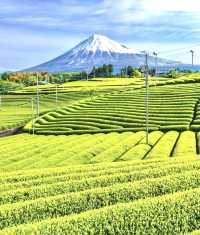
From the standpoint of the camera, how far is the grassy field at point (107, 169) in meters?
14.3

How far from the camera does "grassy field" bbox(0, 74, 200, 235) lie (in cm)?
1431

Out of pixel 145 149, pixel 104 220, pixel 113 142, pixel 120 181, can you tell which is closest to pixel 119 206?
pixel 104 220

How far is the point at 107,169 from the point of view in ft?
82.9

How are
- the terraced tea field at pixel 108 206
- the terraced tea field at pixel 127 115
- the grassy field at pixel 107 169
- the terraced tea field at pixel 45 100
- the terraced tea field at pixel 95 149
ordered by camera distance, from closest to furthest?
the terraced tea field at pixel 108 206 < the grassy field at pixel 107 169 < the terraced tea field at pixel 95 149 < the terraced tea field at pixel 127 115 < the terraced tea field at pixel 45 100

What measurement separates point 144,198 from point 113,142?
129 ft

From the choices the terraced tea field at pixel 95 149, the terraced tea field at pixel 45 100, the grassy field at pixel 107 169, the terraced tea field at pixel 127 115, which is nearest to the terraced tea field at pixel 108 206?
the grassy field at pixel 107 169

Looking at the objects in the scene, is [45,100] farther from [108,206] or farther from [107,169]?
[108,206]

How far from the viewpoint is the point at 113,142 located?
5628cm

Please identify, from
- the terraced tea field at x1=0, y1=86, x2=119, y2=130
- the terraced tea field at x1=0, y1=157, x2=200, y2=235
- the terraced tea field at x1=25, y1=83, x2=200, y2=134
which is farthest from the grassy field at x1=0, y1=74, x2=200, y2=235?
the terraced tea field at x1=0, y1=86, x2=119, y2=130

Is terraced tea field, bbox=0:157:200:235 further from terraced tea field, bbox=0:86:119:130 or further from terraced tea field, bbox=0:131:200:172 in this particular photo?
terraced tea field, bbox=0:86:119:130

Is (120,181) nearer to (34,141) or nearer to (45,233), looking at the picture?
(45,233)

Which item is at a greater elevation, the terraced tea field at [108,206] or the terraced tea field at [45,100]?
the terraced tea field at [108,206]

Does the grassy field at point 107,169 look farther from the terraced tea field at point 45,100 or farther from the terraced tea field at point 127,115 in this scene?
the terraced tea field at point 45,100

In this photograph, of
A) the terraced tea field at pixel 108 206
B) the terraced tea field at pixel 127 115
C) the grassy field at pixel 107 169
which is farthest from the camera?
the terraced tea field at pixel 127 115
